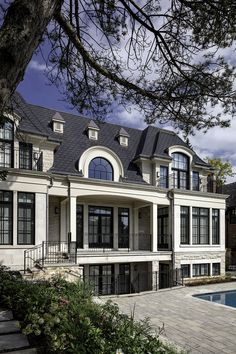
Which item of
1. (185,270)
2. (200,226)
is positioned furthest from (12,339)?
(200,226)

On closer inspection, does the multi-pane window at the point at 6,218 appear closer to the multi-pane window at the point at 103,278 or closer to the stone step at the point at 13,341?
the multi-pane window at the point at 103,278

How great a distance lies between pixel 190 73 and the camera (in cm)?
764

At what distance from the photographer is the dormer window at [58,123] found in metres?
19.3

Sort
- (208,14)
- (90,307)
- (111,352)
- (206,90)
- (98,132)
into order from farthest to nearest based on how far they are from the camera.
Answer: (98,132) → (206,90) → (208,14) → (90,307) → (111,352)

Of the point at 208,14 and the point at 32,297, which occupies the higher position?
the point at 208,14

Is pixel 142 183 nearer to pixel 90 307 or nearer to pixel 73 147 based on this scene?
pixel 73 147

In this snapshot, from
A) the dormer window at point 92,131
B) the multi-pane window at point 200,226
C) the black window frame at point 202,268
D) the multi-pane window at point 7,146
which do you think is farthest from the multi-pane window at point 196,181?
the multi-pane window at point 7,146

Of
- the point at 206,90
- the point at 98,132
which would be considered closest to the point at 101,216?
the point at 98,132

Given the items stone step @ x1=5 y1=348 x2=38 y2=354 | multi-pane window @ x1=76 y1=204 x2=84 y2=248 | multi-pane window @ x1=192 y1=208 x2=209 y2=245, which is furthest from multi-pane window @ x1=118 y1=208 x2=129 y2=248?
stone step @ x1=5 y1=348 x2=38 y2=354

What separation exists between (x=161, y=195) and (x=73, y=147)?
5.72m

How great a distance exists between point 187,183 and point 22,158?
1091 cm

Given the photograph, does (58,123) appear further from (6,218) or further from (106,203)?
(6,218)

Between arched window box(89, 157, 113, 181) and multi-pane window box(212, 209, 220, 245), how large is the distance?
24.9ft

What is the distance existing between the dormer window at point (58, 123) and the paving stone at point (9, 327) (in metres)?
14.8
